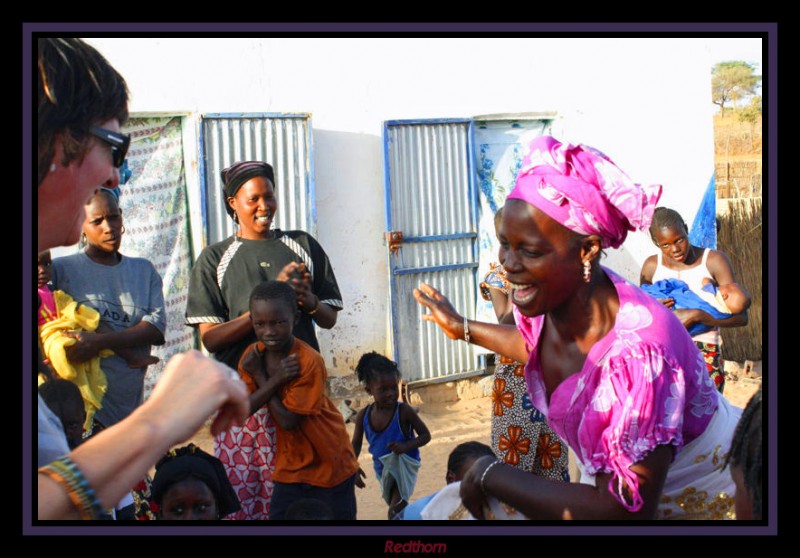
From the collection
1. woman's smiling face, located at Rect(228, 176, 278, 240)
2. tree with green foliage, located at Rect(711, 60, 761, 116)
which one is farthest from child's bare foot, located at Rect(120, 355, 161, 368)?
tree with green foliage, located at Rect(711, 60, 761, 116)

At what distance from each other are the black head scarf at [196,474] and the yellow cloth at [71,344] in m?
0.68

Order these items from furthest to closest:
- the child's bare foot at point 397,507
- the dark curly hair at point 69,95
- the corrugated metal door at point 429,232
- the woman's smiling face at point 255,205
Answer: the corrugated metal door at point 429,232, the child's bare foot at point 397,507, the woman's smiling face at point 255,205, the dark curly hair at point 69,95

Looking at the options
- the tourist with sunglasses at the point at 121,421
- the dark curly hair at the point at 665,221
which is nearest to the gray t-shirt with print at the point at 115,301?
the tourist with sunglasses at the point at 121,421

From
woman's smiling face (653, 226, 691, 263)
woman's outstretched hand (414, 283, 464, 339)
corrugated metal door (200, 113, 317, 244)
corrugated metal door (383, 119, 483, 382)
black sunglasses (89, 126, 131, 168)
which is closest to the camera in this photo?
black sunglasses (89, 126, 131, 168)

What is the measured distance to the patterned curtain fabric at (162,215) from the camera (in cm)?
623

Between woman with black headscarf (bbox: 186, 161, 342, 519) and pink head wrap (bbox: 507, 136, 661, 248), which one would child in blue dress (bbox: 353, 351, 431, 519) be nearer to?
woman with black headscarf (bbox: 186, 161, 342, 519)

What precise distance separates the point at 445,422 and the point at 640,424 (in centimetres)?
507

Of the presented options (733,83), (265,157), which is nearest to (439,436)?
(265,157)

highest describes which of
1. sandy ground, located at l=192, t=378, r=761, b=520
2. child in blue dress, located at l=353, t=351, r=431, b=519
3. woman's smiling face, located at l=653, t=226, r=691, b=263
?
woman's smiling face, located at l=653, t=226, r=691, b=263

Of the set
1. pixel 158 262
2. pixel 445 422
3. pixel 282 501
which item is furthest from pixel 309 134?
pixel 282 501

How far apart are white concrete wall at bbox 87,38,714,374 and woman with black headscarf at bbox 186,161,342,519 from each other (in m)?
2.71

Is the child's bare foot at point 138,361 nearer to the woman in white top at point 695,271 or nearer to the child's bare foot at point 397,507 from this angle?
the child's bare foot at point 397,507

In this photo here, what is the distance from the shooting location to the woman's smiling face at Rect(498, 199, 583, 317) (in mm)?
2350

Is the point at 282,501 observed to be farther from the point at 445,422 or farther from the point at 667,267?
the point at 445,422
